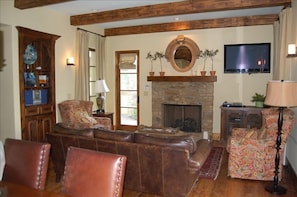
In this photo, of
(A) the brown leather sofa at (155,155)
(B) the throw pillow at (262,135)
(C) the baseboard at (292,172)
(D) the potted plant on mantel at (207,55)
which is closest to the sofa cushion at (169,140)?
(A) the brown leather sofa at (155,155)

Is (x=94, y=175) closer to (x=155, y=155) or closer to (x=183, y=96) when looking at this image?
(x=155, y=155)

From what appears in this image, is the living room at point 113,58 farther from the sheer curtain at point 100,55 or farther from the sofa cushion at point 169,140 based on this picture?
the sofa cushion at point 169,140

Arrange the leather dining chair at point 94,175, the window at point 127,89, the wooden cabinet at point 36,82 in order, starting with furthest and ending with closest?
1. the window at point 127,89
2. the wooden cabinet at point 36,82
3. the leather dining chair at point 94,175

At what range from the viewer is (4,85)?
15.6 feet

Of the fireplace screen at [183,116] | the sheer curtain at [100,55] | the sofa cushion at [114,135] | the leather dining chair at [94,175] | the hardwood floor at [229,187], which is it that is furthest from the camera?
the sheer curtain at [100,55]

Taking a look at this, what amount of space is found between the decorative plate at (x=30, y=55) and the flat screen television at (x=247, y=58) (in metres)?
4.53

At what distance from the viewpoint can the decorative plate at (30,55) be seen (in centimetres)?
499

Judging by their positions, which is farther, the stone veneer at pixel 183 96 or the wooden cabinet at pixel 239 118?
the stone veneer at pixel 183 96

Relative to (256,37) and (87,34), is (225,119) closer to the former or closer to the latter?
(256,37)

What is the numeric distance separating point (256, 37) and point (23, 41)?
5273 mm

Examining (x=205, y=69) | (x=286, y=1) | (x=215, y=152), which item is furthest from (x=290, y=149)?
(x=205, y=69)

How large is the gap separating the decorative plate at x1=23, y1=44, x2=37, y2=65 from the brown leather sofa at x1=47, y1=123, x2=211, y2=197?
2.39m

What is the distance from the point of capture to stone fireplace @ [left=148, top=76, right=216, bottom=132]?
6.63 m

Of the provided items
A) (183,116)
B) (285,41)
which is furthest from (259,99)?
(183,116)
